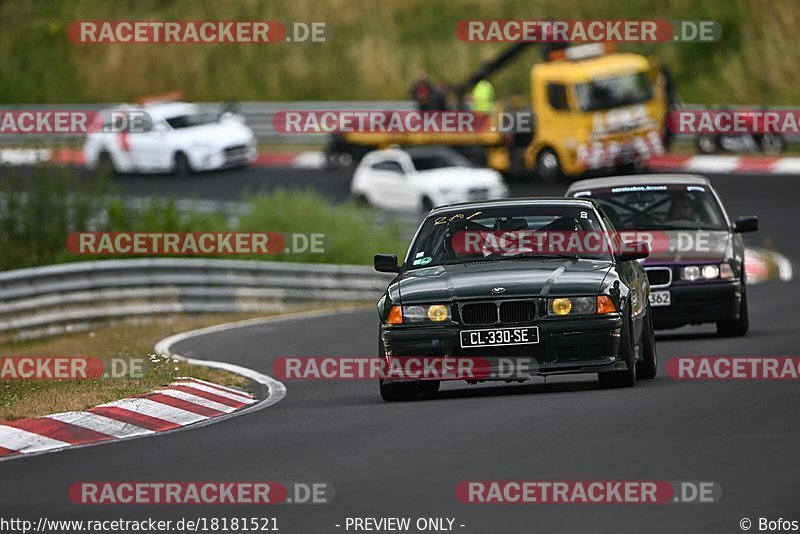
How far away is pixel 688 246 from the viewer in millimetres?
16859

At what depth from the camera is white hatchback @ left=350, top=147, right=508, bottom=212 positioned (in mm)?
33875

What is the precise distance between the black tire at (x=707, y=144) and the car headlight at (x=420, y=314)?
2645 centimetres

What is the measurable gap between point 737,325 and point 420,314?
589 centimetres

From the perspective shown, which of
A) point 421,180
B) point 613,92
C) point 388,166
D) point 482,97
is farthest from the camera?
point 482,97

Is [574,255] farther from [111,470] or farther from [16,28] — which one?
[16,28]

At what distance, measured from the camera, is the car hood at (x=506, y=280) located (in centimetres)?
1184

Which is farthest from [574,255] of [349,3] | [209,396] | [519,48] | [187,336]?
[349,3]

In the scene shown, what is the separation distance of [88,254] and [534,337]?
15.1 m

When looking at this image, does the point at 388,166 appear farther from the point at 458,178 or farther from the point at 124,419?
the point at 124,419

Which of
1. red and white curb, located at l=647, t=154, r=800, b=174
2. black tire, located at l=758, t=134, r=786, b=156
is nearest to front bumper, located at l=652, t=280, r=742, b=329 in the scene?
red and white curb, located at l=647, t=154, r=800, b=174
